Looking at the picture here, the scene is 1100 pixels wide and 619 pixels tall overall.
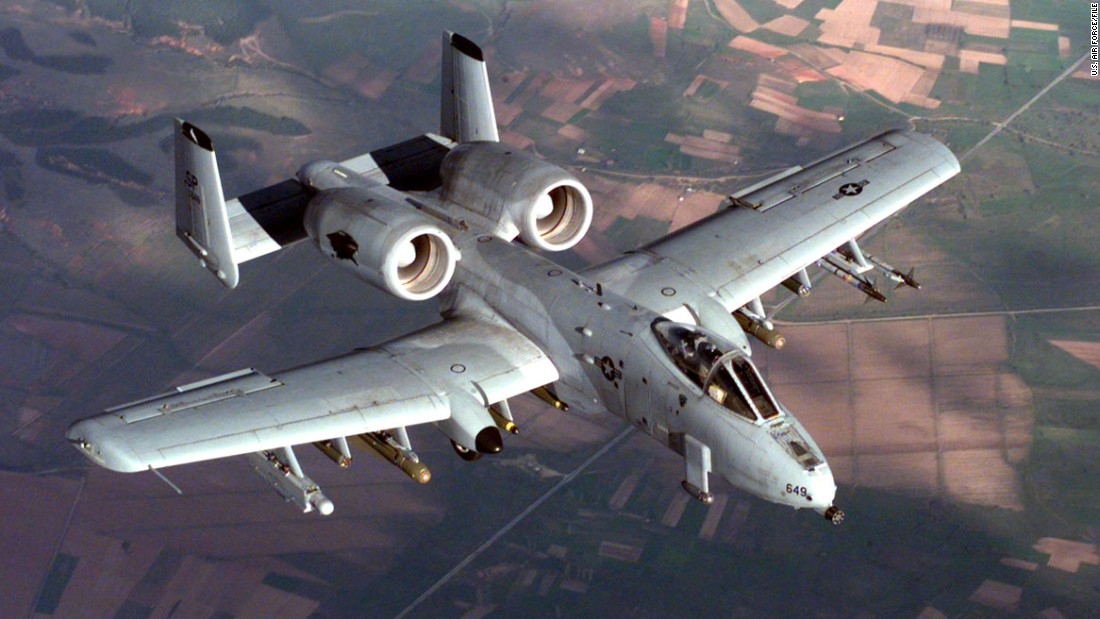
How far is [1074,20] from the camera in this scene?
49.2 metres

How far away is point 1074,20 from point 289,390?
34.0 metres

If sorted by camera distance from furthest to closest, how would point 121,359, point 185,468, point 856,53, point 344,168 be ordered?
point 856,53
point 121,359
point 185,468
point 344,168

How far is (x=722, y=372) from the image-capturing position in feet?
80.3

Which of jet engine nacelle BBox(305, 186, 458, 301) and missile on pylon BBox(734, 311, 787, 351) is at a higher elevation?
jet engine nacelle BBox(305, 186, 458, 301)

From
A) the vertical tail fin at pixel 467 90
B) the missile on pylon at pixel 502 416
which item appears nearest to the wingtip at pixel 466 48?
the vertical tail fin at pixel 467 90

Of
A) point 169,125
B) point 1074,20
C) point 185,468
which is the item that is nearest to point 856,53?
point 1074,20

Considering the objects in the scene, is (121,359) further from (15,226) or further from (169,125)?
(169,125)

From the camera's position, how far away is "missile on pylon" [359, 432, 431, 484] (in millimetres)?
25641

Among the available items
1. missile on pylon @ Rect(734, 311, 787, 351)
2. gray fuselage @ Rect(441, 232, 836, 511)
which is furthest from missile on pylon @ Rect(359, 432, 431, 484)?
missile on pylon @ Rect(734, 311, 787, 351)

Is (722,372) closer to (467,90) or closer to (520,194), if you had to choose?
(520,194)

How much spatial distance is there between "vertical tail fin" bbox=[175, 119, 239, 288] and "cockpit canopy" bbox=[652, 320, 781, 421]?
28.7 ft

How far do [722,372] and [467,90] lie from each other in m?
9.95

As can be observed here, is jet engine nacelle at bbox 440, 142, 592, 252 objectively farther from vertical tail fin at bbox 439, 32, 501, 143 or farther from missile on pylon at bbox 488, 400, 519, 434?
missile on pylon at bbox 488, 400, 519, 434

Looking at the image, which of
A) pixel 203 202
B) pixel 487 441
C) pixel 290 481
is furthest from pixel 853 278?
pixel 203 202
